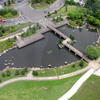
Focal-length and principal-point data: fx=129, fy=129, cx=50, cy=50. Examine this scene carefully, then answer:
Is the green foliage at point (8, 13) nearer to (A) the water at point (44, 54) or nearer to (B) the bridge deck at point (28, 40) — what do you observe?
(B) the bridge deck at point (28, 40)

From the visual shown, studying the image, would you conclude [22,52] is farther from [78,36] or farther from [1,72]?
[78,36]

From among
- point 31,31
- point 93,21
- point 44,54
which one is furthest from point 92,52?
point 31,31

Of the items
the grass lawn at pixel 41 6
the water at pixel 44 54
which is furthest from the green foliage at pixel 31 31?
the grass lawn at pixel 41 6

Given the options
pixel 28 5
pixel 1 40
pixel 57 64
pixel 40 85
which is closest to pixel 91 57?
pixel 57 64

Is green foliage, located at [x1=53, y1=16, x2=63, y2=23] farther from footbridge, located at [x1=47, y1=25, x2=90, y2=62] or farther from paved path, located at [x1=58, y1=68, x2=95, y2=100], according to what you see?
paved path, located at [x1=58, y1=68, x2=95, y2=100]

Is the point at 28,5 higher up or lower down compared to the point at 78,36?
higher up

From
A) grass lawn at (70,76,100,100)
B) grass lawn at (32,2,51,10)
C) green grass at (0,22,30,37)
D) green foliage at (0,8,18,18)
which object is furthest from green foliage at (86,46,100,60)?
green foliage at (0,8,18,18)
